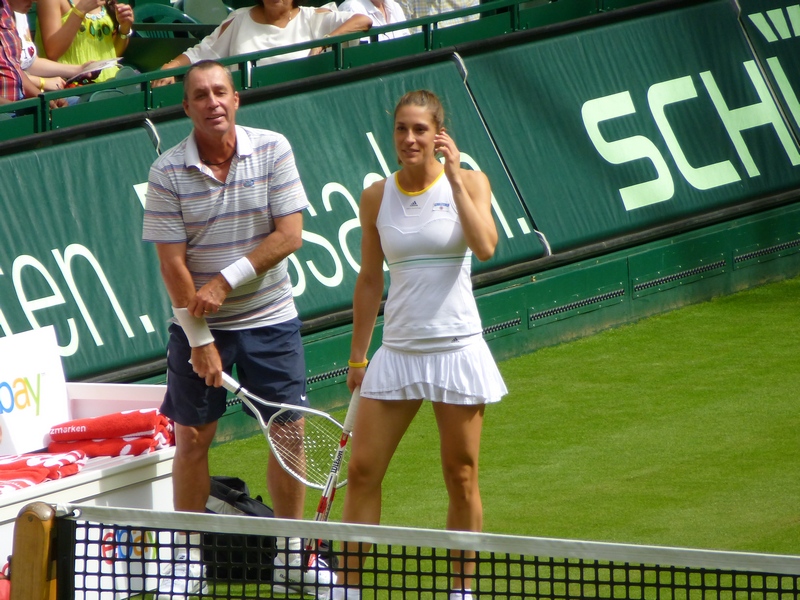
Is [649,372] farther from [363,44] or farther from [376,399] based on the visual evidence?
[376,399]

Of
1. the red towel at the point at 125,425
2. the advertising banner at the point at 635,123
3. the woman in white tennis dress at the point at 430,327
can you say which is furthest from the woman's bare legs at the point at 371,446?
the advertising banner at the point at 635,123

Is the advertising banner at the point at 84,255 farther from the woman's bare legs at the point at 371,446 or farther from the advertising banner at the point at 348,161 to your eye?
the woman's bare legs at the point at 371,446

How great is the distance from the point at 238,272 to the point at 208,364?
35 cm

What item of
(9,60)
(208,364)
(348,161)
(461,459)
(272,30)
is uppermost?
(272,30)

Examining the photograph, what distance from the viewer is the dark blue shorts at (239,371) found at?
4875 mm

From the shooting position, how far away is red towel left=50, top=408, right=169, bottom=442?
5.18m

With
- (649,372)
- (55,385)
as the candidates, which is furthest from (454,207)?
(649,372)

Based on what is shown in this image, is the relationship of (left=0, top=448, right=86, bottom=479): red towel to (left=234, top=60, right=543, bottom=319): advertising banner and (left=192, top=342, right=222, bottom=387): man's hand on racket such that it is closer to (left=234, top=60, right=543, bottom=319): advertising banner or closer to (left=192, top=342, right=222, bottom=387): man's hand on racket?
(left=192, top=342, right=222, bottom=387): man's hand on racket

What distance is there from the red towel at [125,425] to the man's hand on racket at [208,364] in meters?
0.49

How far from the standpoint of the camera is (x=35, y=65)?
7.80m

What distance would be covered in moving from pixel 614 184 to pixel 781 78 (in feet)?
6.76

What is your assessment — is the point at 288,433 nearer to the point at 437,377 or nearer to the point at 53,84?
the point at 437,377

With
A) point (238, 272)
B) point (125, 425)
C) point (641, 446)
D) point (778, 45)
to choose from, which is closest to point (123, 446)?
point (125, 425)

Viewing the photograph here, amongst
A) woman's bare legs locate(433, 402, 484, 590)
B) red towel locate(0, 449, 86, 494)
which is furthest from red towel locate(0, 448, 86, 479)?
woman's bare legs locate(433, 402, 484, 590)
